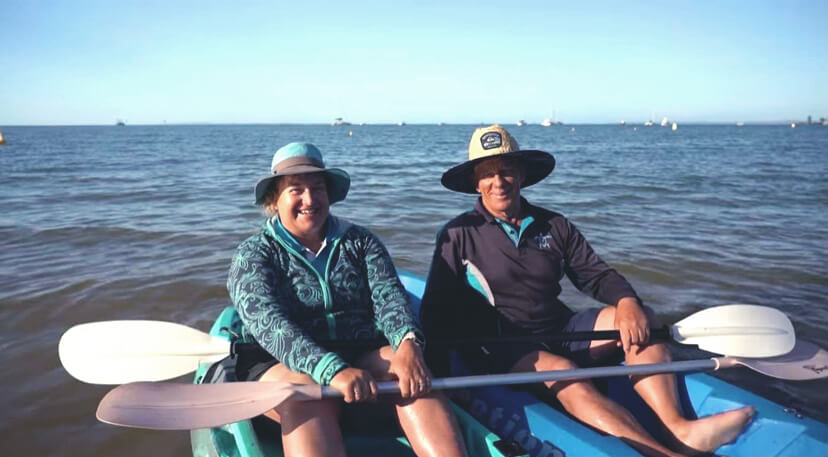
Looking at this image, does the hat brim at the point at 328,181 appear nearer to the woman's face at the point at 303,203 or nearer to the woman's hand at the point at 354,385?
the woman's face at the point at 303,203

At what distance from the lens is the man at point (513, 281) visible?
2.76 meters

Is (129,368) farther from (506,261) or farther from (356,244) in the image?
(506,261)

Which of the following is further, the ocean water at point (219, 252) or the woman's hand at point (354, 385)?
the ocean water at point (219, 252)

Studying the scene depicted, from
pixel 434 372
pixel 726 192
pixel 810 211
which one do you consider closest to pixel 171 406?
pixel 434 372

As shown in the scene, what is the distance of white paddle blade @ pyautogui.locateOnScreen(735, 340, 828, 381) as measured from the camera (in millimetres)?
2861

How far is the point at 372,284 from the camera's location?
2586 millimetres

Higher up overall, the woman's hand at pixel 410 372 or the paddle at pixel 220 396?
the woman's hand at pixel 410 372

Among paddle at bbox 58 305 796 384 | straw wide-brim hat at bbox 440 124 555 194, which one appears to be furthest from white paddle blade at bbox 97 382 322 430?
straw wide-brim hat at bbox 440 124 555 194

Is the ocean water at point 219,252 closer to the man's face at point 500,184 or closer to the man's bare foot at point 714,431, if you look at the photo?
the man's bare foot at point 714,431

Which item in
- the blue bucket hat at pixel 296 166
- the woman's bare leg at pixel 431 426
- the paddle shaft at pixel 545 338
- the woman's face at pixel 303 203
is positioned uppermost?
the blue bucket hat at pixel 296 166

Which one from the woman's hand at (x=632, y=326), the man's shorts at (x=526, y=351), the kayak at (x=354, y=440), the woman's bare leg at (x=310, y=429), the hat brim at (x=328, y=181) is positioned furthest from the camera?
the man's shorts at (x=526, y=351)

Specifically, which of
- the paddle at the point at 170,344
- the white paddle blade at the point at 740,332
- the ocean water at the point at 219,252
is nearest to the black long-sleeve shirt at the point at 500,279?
the paddle at the point at 170,344

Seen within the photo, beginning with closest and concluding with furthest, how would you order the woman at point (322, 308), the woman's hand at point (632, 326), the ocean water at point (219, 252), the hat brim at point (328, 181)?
the woman at point (322, 308) < the hat brim at point (328, 181) < the woman's hand at point (632, 326) < the ocean water at point (219, 252)

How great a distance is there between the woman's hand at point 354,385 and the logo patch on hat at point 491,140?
137 cm
